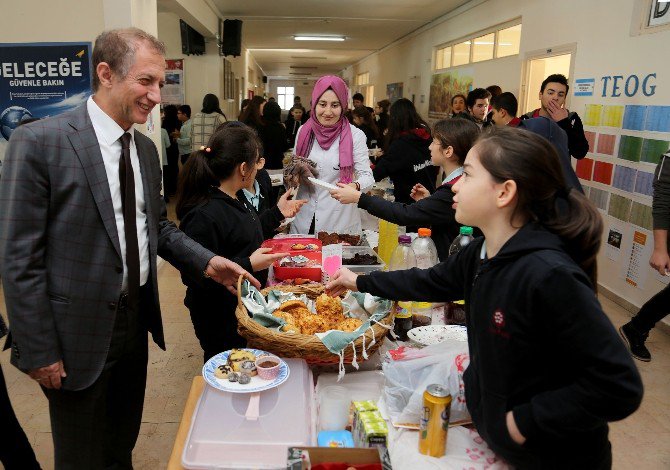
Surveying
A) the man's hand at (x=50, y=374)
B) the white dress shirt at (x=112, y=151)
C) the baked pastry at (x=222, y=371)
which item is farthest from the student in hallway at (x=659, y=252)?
the man's hand at (x=50, y=374)

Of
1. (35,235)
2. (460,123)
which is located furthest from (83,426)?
(460,123)

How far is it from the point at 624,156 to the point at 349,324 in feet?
12.4

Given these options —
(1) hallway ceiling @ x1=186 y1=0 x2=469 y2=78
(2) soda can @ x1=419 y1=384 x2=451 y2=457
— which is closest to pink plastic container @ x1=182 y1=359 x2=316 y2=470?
(2) soda can @ x1=419 y1=384 x2=451 y2=457

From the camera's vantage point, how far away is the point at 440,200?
2326mm

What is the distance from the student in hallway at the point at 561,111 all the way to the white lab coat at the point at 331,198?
78.2 inches

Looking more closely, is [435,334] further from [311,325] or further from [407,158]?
[407,158]

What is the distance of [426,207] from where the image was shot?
233 cm

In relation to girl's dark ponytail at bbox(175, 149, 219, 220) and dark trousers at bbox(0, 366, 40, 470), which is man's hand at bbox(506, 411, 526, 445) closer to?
girl's dark ponytail at bbox(175, 149, 219, 220)

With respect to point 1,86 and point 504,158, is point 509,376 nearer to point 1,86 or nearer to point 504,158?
point 504,158

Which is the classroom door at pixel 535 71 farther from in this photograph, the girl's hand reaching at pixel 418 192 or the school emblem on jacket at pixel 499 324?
the school emblem on jacket at pixel 499 324

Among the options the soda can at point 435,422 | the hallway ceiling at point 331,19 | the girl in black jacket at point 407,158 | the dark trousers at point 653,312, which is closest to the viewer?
the soda can at point 435,422

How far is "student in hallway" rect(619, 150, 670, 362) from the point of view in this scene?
123 inches

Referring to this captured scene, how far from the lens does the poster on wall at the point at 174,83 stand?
358 inches

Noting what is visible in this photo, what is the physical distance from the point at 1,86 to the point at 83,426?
3.56 metres
